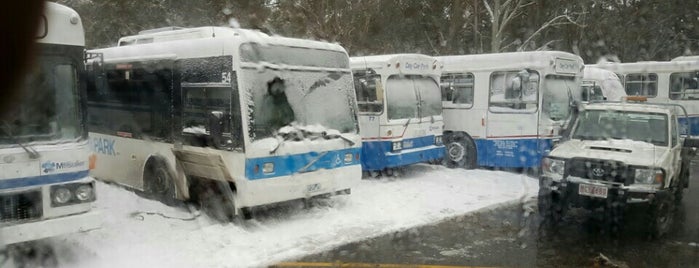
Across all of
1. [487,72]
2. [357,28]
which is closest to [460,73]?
[487,72]

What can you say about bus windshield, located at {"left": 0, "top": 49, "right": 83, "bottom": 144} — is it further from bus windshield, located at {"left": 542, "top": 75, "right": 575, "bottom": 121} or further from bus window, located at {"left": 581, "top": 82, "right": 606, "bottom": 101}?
bus window, located at {"left": 581, "top": 82, "right": 606, "bottom": 101}

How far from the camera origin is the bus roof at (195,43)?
815cm

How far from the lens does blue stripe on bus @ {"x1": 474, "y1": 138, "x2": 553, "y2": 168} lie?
12.7 metres

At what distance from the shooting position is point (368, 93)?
39.7 ft

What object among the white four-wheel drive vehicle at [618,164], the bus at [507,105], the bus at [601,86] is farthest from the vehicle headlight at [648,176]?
the bus at [601,86]

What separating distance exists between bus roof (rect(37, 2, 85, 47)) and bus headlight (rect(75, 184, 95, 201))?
1549 millimetres

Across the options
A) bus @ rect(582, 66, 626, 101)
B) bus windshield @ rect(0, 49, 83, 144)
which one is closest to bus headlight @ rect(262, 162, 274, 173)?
bus windshield @ rect(0, 49, 83, 144)

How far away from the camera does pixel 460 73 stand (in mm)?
14328

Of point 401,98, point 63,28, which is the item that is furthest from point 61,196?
point 401,98

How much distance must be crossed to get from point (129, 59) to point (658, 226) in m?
8.60

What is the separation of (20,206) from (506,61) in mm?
10336

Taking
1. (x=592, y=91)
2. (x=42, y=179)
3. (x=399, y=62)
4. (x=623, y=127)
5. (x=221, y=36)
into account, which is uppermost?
(x=221, y=36)

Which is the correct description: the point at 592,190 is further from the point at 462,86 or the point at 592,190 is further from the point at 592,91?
the point at 592,91

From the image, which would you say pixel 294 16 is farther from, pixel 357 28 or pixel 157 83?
pixel 157 83
